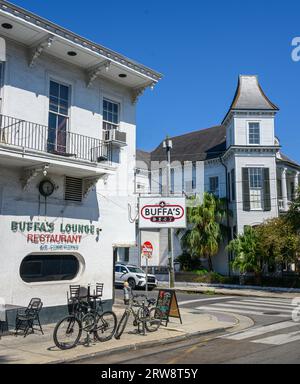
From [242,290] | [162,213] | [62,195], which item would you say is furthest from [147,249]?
[242,290]

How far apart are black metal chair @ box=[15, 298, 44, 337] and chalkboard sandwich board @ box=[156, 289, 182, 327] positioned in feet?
11.9

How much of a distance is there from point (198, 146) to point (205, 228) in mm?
11333

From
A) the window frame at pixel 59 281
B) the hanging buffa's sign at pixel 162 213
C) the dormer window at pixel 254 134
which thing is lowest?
the window frame at pixel 59 281

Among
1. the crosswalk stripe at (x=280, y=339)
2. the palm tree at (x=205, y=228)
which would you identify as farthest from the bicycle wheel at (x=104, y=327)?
the palm tree at (x=205, y=228)

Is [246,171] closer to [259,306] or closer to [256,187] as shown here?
[256,187]

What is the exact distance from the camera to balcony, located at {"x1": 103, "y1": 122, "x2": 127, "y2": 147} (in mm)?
15531

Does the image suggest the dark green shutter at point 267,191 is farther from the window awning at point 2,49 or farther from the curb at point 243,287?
the window awning at point 2,49

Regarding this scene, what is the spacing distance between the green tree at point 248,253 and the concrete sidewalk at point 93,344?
13.5m

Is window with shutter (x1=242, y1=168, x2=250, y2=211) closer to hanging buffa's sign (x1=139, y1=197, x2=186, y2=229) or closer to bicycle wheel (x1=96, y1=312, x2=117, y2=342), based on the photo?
hanging buffa's sign (x1=139, y1=197, x2=186, y2=229)

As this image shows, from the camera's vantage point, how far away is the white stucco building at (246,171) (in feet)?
104

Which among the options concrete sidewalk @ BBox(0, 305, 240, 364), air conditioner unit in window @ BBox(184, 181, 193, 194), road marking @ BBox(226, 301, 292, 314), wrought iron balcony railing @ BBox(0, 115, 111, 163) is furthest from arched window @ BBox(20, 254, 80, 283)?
air conditioner unit in window @ BBox(184, 181, 193, 194)

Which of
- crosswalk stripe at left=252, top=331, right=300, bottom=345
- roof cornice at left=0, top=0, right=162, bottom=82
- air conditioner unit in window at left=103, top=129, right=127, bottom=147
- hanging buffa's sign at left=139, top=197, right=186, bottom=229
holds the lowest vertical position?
crosswalk stripe at left=252, top=331, right=300, bottom=345

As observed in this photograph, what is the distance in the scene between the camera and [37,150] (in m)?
12.5
